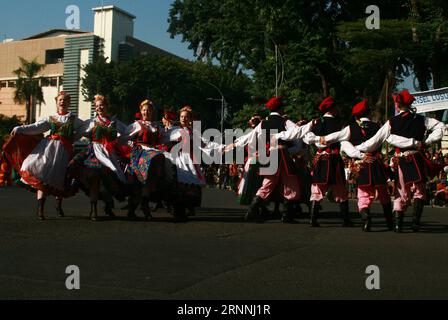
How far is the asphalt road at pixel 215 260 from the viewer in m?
4.35

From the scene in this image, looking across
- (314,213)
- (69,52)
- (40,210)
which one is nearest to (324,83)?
(314,213)

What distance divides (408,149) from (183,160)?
11.8 feet

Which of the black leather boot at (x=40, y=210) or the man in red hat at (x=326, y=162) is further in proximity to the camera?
the black leather boot at (x=40, y=210)

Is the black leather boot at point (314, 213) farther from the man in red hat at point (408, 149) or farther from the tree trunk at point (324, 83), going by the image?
the tree trunk at point (324, 83)

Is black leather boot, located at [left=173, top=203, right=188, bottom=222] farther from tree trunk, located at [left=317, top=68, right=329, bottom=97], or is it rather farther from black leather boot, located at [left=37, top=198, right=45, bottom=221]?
tree trunk, located at [left=317, top=68, right=329, bottom=97]

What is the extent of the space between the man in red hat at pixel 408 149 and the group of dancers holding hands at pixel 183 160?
2 centimetres

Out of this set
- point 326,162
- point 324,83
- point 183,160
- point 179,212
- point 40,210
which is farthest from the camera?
point 324,83

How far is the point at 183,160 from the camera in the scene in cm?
991

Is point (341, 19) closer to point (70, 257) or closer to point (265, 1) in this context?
point (265, 1)

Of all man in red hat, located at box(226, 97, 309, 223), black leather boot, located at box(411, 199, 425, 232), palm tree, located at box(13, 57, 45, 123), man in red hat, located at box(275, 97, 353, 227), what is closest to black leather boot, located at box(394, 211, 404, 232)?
black leather boot, located at box(411, 199, 425, 232)

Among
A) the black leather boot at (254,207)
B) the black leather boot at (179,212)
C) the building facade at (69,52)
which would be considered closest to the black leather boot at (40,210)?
the black leather boot at (179,212)

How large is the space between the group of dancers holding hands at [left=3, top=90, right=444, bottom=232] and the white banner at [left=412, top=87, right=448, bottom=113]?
8.78 metres

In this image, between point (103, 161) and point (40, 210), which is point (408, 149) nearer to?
point (103, 161)
